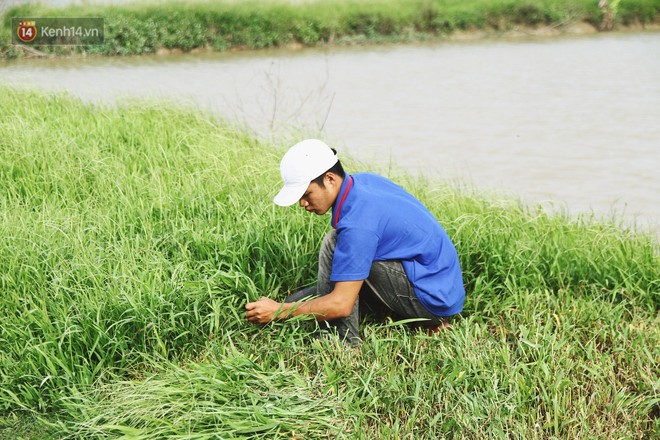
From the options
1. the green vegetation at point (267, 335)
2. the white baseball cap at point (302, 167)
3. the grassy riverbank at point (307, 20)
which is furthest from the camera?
the grassy riverbank at point (307, 20)

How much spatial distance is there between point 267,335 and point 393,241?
73cm

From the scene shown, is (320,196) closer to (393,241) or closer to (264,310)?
(393,241)

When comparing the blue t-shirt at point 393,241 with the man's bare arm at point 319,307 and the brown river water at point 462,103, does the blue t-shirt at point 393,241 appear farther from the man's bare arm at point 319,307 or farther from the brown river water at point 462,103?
the brown river water at point 462,103

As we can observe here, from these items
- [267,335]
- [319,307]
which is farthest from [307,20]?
[319,307]

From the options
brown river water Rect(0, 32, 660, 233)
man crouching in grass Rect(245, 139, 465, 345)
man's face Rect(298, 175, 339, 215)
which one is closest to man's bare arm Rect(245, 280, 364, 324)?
man crouching in grass Rect(245, 139, 465, 345)

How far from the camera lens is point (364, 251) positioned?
9.35 feet

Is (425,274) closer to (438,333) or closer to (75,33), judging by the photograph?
(438,333)

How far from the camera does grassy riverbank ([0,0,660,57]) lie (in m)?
17.4

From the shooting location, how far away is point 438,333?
318 cm

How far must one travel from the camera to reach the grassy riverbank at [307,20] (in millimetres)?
17375

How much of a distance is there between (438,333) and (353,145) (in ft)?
19.2

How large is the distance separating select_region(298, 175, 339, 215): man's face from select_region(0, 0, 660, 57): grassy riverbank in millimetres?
14981

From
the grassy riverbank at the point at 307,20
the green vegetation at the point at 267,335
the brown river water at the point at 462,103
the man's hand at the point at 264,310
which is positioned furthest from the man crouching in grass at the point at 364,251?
the grassy riverbank at the point at 307,20

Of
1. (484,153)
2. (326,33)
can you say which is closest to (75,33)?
(326,33)
